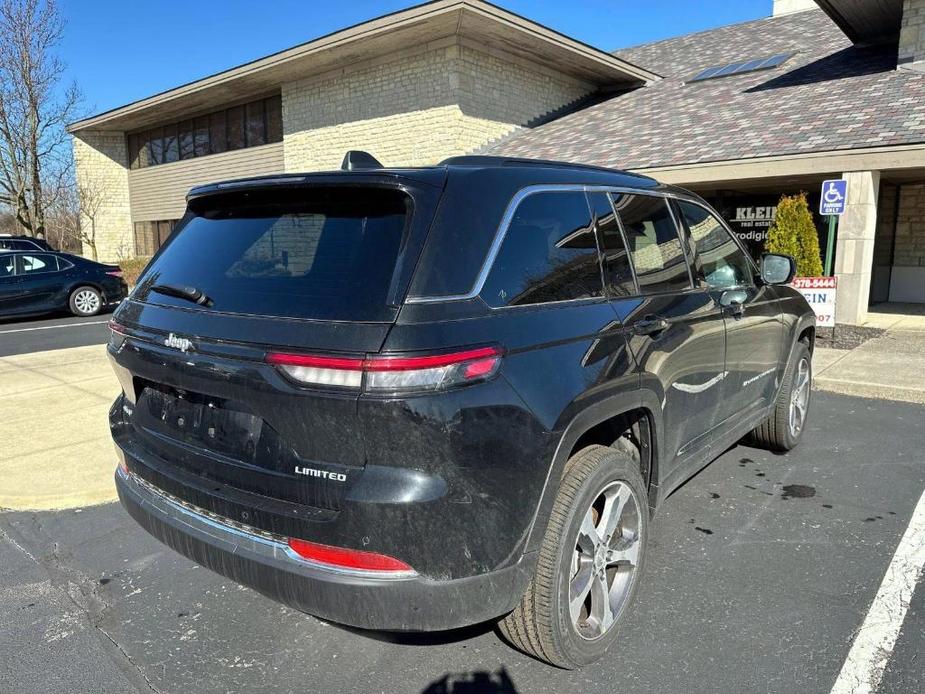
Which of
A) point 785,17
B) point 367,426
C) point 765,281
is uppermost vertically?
point 785,17

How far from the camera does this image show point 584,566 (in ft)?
8.32

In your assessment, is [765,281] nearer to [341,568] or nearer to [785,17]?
[341,568]

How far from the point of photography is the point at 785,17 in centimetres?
2020

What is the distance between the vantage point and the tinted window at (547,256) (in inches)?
90.7

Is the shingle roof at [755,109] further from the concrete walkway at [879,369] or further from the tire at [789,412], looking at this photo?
the tire at [789,412]

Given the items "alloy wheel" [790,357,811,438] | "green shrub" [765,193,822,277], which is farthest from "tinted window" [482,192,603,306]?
"green shrub" [765,193,822,277]

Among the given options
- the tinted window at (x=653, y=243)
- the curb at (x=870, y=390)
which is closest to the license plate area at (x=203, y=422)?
the tinted window at (x=653, y=243)

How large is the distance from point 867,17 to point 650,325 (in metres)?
14.2

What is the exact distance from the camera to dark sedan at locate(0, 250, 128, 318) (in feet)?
43.2

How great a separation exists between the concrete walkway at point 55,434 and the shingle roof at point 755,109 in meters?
9.97

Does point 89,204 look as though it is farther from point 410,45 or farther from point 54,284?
point 410,45

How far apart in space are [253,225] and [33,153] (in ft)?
105

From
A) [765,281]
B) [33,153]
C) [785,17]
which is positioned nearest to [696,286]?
[765,281]

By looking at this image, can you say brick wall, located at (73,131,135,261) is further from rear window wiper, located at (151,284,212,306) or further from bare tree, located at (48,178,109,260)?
rear window wiper, located at (151,284,212,306)
